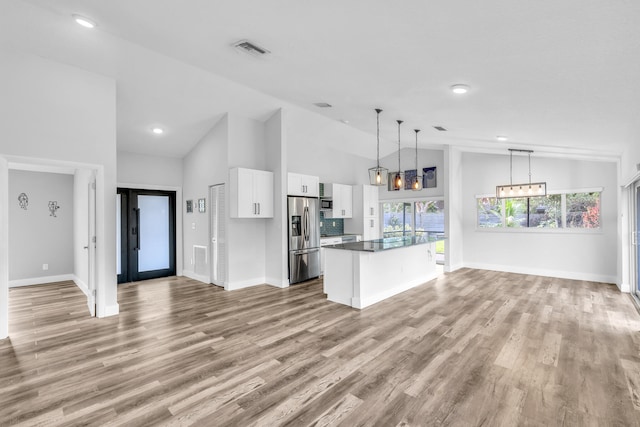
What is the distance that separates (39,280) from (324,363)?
6.83 metres

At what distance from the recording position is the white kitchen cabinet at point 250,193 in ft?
18.7

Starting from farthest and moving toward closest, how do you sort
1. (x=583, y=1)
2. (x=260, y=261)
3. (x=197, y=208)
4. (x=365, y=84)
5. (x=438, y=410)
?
(x=197, y=208) → (x=260, y=261) → (x=365, y=84) → (x=438, y=410) → (x=583, y=1)

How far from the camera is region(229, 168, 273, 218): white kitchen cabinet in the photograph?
5.70 metres

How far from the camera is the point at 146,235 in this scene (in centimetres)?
683

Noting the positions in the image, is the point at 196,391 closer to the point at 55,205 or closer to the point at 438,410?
the point at 438,410

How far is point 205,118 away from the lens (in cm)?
590

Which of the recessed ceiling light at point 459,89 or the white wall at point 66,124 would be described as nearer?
the recessed ceiling light at point 459,89

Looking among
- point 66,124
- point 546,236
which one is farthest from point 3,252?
point 546,236

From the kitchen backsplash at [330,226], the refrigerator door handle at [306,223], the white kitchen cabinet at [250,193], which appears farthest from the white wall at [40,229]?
the kitchen backsplash at [330,226]

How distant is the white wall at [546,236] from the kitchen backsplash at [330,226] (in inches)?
127

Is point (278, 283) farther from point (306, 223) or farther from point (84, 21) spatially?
point (84, 21)

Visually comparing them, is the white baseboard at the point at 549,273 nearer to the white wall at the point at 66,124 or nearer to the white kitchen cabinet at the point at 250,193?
the white kitchen cabinet at the point at 250,193

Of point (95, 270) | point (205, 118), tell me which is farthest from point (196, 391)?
point (205, 118)

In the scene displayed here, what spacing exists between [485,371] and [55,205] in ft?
26.9
